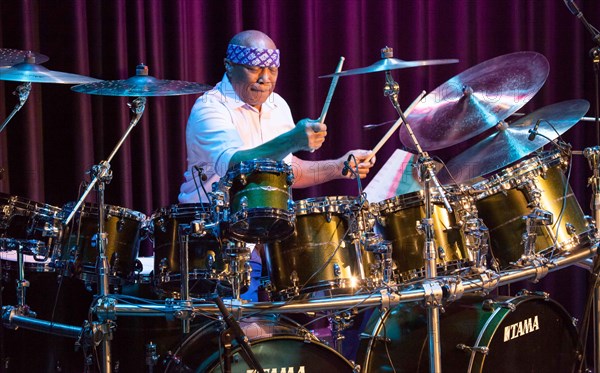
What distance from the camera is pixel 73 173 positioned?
14.2ft

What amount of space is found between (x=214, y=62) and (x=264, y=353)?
2.02 m

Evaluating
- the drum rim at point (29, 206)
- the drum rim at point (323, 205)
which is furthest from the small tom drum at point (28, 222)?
the drum rim at point (323, 205)

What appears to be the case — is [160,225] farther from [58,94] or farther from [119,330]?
[58,94]

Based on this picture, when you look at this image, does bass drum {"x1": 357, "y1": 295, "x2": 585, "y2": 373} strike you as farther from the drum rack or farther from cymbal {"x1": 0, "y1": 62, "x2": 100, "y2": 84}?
cymbal {"x1": 0, "y1": 62, "x2": 100, "y2": 84}

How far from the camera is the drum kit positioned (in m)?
3.09

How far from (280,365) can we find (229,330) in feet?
1.39

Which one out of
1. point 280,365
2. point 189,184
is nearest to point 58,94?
point 189,184

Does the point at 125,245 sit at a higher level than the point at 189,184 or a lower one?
lower

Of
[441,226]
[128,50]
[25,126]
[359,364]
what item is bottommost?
[359,364]

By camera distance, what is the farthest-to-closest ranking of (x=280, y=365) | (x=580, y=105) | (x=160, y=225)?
1. (x=580, y=105)
2. (x=160, y=225)
3. (x=280, y=365)

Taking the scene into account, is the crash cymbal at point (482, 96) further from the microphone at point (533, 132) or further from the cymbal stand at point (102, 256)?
the cymbal stand at point (102, 256)

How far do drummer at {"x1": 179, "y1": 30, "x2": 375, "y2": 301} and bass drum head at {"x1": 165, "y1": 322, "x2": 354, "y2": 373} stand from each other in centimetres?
77

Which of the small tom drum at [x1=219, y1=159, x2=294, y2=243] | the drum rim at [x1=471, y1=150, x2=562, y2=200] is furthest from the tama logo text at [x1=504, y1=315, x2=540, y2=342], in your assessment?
the small tom drum at [x1=219, y1=159, x2=294, y2=243]

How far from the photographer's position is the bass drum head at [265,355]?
302 cm
